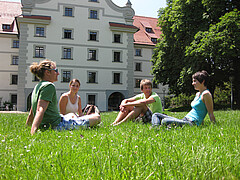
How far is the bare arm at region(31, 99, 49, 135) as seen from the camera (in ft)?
12.9

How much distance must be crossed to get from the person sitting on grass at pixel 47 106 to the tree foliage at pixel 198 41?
14.9 metres

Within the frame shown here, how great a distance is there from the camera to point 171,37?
23781 millimetres

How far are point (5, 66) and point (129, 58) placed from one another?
19.9 metres

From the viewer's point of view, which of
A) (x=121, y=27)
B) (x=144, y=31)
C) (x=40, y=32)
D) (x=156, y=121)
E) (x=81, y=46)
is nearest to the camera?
(x=156, y=121)

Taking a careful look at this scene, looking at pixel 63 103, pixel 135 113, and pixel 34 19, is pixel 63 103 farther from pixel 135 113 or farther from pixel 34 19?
pixel 34 19

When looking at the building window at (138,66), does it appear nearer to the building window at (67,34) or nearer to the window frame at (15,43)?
the building window at (67,34)

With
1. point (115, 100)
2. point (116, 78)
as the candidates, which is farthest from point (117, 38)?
point (115, 100)

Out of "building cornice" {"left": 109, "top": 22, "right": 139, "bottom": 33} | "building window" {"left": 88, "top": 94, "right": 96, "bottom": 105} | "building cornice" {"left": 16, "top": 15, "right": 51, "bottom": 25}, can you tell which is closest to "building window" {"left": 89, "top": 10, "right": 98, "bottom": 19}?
"building cornice" {"left": 109, "top": 22, "right": 139, "bottom": 33}

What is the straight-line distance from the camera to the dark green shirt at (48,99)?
4215mm

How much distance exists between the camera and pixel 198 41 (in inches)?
754

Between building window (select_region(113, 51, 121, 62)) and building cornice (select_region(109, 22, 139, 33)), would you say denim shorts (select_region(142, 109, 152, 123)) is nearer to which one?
building window (select_region(113, 51, 121, 62))

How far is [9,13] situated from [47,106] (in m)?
42.8

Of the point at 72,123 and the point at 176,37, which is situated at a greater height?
the point at 176,37

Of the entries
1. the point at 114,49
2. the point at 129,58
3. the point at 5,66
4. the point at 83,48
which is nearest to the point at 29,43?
the point at 83,48
